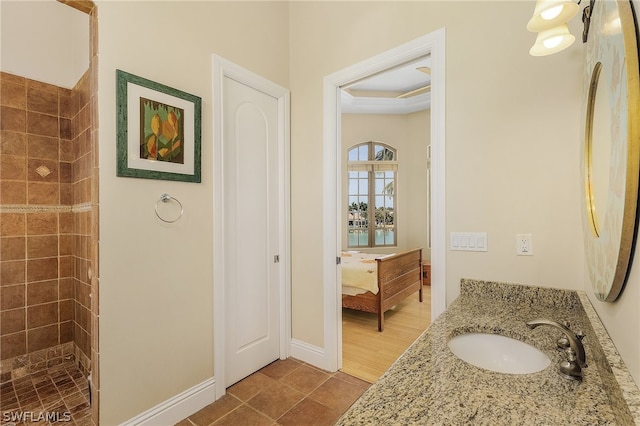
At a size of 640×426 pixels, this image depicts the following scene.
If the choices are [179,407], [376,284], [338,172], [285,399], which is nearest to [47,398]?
[179,407]

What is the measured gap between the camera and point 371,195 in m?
6.22

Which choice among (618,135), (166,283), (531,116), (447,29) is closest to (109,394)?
(166,283)

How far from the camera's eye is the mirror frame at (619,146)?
2.09ft

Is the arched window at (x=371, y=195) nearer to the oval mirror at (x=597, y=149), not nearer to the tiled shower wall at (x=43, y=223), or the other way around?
the tiled shower wall at (x=43, y=223)

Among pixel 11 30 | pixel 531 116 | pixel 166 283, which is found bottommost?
pixel 166 283

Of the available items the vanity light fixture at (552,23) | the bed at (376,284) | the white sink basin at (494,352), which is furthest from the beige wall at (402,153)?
the vanity light fixture at (552,23)

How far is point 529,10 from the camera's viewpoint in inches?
61.7

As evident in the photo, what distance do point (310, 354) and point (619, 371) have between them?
86.4 inches

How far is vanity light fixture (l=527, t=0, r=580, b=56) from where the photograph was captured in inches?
40.9

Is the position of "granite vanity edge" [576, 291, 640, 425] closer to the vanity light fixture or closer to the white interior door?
the vanity light fixture

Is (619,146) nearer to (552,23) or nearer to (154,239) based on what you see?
(552,23)

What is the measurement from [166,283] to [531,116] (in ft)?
7.52

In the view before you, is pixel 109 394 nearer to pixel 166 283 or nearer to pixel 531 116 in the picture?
pixel 166 283

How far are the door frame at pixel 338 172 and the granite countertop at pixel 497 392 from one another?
0.78 m
